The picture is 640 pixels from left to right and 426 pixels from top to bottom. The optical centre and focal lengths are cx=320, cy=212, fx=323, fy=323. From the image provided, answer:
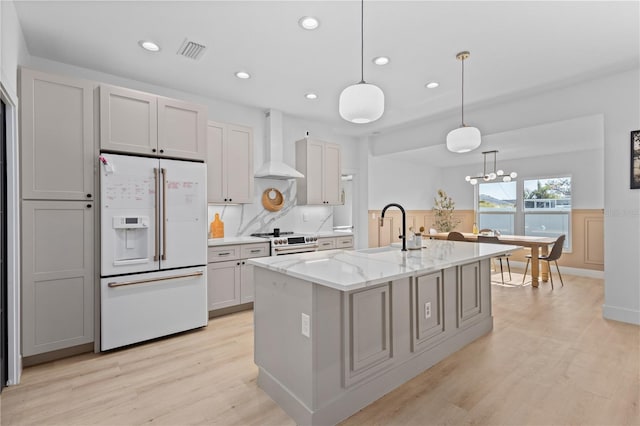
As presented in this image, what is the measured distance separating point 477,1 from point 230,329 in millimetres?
3585

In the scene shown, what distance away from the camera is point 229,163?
4.06 meters

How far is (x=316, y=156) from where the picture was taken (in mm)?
Answer: 5039

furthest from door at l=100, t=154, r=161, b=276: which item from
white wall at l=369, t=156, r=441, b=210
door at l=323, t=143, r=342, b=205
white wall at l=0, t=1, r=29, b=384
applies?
white wall at l=369, t=156, r=441, b=210

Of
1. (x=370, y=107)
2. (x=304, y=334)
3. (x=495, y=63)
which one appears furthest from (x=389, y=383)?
(x=495, y=63)

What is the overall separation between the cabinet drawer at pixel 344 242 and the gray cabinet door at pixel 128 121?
9.12ft

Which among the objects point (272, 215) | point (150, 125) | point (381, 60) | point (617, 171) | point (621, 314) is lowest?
point (621, 314)

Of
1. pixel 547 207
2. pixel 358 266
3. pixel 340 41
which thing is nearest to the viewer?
pixel 358 266

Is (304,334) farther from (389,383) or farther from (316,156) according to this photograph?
(316,156)

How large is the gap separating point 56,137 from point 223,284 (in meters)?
2.08

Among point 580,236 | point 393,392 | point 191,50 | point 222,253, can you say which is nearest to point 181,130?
point 191,50

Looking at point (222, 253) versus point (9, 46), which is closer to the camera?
point (9, 46)

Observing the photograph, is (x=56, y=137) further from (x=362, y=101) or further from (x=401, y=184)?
(x=401, y=184)

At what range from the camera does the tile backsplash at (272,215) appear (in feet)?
14.7

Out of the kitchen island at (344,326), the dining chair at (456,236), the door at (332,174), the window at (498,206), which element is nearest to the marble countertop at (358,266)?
the kitchen island at (344,326)
